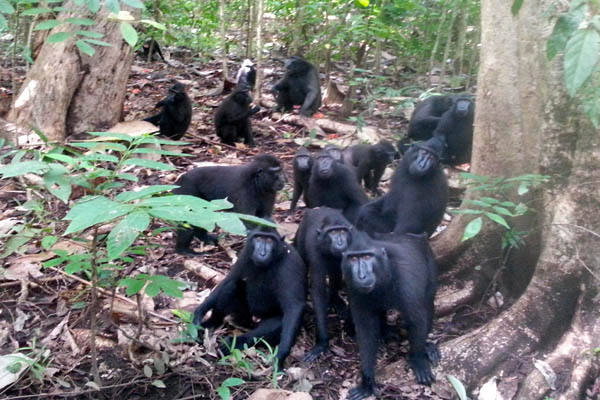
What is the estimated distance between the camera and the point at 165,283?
3.81m

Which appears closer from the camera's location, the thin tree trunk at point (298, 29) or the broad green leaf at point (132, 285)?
the broad green leaf at point (132, 285)

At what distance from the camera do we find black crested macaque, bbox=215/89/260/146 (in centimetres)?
1118

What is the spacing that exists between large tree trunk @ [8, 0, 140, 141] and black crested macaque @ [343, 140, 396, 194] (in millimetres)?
3990

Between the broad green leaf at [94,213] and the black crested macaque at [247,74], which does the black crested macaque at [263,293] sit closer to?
the broad green leaf at [94,213]

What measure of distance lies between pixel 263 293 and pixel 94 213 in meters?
3.11

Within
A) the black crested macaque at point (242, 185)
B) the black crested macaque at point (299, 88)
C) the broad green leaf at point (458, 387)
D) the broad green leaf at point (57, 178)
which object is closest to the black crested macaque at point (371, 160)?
the black crested macaque at point (242, 185)

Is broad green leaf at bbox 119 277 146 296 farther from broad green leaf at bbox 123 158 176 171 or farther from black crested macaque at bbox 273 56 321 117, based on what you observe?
black crested macaque at bbox 273 56 321 117

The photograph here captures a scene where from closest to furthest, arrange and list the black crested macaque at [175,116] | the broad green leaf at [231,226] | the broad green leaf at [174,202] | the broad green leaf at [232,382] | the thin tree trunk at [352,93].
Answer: the broad green leaf at [174,202] → the broad green leaf at [231,226] → the broad green leaf at [232,382] → the black crested macaque at [175,116] → the thin tree trunk at [352,93]

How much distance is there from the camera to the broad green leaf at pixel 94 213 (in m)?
2.67

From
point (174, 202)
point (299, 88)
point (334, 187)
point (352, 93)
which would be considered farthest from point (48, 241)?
point (299, 88)

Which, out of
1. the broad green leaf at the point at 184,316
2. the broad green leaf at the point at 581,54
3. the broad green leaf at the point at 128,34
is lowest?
the broad green leaf at the point at 184,316

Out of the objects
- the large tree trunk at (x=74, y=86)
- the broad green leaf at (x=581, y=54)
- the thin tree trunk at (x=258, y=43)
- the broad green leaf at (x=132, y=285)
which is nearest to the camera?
the broad green leaf at (x=581, y=54)

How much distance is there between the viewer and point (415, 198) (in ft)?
22.0

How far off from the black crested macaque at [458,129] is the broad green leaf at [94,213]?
24.4ft
